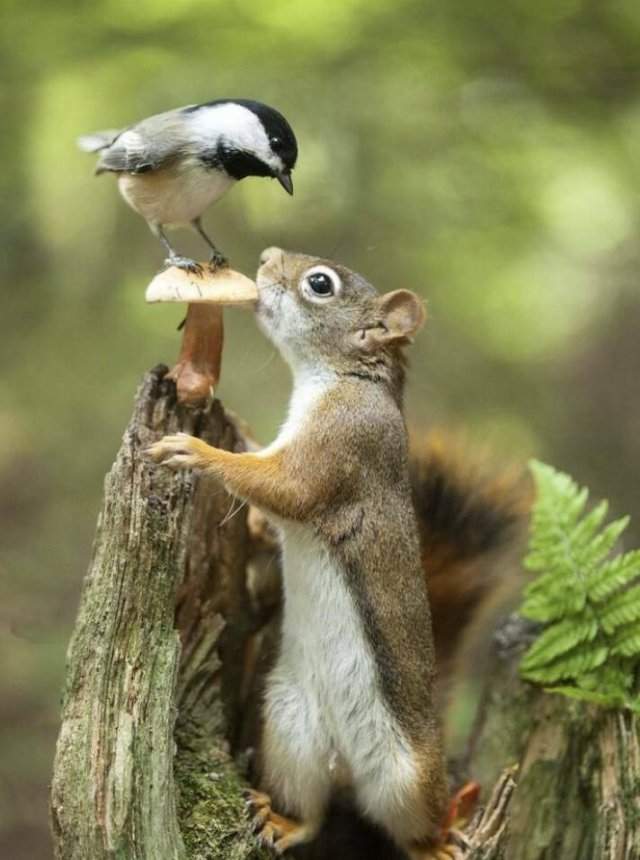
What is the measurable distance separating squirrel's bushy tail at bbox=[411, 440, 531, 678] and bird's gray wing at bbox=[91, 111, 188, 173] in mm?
1125

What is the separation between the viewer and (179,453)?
2.01m

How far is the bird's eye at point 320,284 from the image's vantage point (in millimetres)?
2258

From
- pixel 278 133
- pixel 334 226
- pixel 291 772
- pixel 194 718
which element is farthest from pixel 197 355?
pixel 334 226

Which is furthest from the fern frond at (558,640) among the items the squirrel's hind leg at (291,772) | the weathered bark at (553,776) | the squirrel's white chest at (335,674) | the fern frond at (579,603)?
the squirrel's hind leg at (291,772)

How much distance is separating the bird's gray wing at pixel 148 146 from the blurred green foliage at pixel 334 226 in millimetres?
1590

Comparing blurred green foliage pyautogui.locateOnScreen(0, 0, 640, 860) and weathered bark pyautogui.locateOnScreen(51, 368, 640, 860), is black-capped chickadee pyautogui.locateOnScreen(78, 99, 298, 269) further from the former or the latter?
blurred green foliage pyautogui.locateOnScreen(0, 0, 640, 860)

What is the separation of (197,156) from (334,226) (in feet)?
8.97

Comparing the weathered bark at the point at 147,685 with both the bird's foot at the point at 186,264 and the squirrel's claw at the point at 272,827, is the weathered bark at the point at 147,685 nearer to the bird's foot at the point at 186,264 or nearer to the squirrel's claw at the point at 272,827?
the squirrel's claw at the point at 272,827

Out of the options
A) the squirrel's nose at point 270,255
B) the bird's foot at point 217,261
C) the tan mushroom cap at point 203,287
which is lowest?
the tan mushroom cap at point 203,287

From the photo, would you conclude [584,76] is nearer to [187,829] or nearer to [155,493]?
[155,493]

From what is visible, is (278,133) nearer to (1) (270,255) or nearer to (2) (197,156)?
(2) (197,156)

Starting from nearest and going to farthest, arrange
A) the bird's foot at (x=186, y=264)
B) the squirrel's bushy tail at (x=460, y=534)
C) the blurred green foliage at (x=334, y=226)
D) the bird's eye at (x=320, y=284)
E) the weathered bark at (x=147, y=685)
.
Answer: the weathered bark at (x=147, y=685)
the bird's foot at (x=186, y=264)
the bird's eye at (x=320, y=284)
the squirrel's bushy tail at (x=460, y=534)
the blurred green foliage at (x=334, y=226)

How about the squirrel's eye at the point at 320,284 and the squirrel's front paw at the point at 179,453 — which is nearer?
the squirrel's front paw at the point at 179,453

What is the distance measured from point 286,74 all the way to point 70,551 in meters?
2.26
